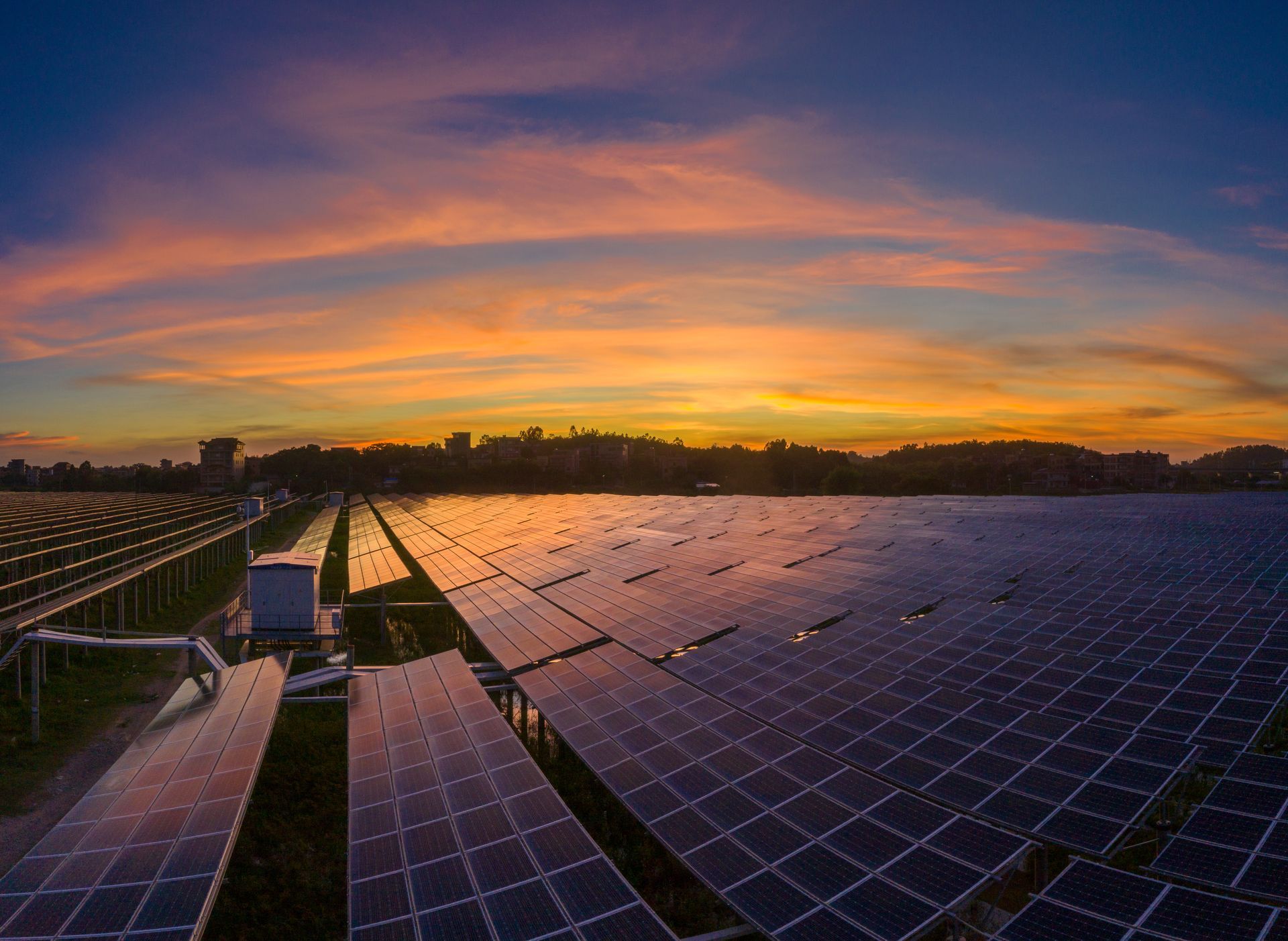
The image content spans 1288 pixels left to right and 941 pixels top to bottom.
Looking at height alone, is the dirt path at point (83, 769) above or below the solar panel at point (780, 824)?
below

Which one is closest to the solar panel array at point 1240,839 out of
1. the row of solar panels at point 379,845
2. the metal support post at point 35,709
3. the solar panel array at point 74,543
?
the row of solar panels at point 379,845

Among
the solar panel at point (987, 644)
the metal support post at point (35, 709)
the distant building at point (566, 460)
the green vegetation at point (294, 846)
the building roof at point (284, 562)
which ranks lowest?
the green vegetation at point (294, 846)

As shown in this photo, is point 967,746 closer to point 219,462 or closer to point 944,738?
point 944,738

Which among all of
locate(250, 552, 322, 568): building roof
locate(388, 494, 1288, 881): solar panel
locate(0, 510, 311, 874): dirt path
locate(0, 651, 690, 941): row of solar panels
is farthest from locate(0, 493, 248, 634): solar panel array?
locate(388, 494, 1288, 881): solar panel

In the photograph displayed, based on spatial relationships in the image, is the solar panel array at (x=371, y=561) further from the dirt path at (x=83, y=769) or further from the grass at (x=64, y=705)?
the dirt path at (x=83, y=769)

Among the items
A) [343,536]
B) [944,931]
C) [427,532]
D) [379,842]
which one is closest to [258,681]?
[379,842]

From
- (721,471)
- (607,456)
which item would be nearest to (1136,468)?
(721,471)

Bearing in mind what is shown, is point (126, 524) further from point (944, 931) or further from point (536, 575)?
point (944, 931)
